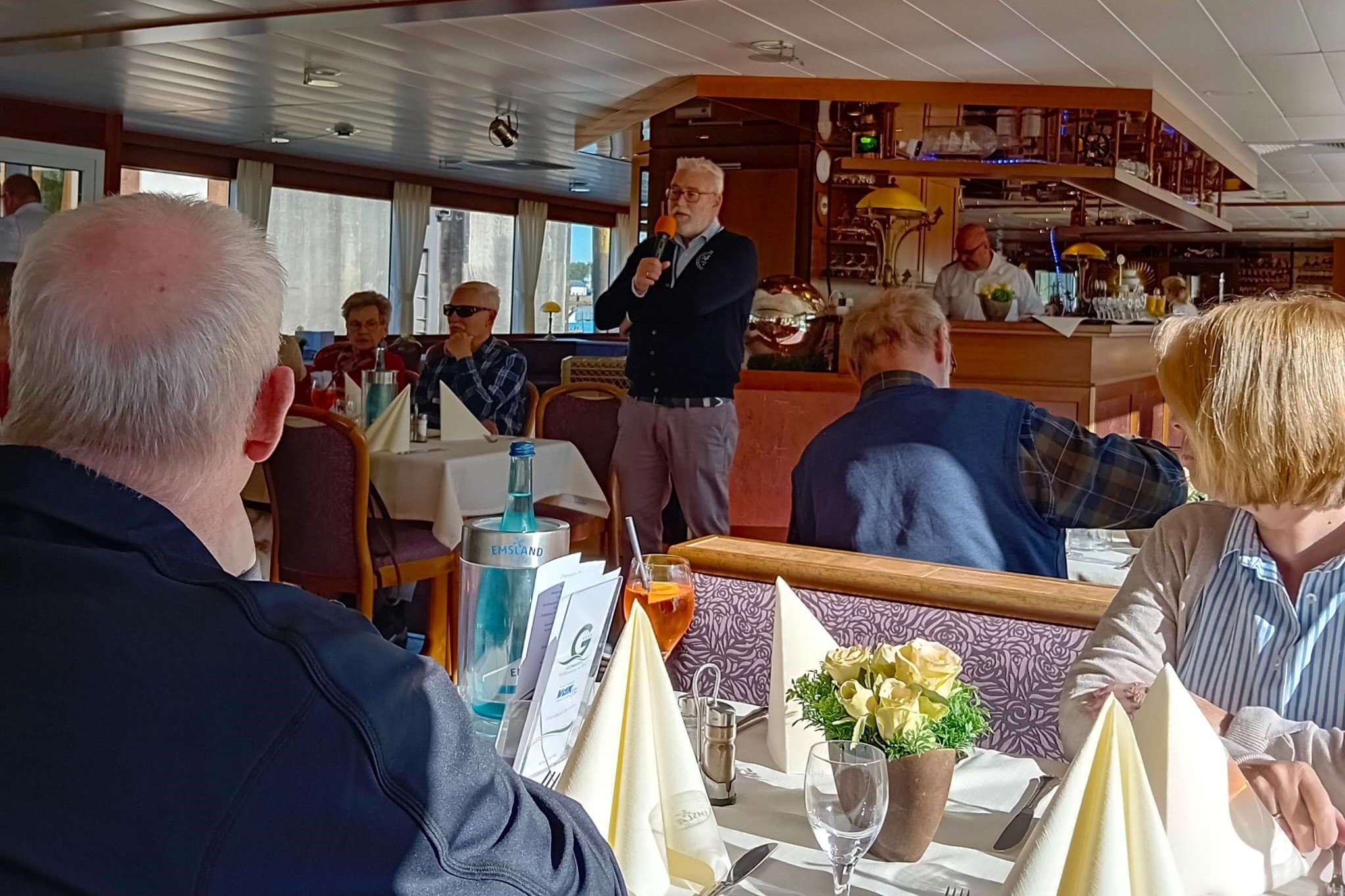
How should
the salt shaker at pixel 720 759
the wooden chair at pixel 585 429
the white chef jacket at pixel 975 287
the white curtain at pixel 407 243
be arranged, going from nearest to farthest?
the salt shaker at pixel 720 759, the wooden chair at pixel 585 429, the white chef jacket at pixel 975 287, the white curtain at pixel 407 243

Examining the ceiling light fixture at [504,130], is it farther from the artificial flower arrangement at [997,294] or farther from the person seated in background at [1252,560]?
the person seated in background at [1252,560]

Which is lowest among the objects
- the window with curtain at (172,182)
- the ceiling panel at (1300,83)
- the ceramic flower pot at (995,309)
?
the ceramic flower pot at (995,309)

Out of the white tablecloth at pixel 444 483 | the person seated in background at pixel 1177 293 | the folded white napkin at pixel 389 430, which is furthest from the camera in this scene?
the person seated in background at pixel 1177 293

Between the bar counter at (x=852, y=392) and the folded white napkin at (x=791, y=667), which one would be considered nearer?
the folded white napkin at (x=791, y=667)

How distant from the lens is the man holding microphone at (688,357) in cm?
449

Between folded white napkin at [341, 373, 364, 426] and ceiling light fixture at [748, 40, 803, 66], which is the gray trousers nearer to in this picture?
folded white napkin at [341, 373, 364, 426]

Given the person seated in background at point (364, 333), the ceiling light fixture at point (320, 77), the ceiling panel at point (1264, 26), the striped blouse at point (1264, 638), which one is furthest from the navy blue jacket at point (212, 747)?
the ceiling light fixture at point (320, 77)

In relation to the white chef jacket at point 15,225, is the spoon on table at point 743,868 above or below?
below

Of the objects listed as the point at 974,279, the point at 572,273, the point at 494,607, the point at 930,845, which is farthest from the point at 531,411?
the point at 572,273

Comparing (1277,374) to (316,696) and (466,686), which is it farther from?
(316,696)

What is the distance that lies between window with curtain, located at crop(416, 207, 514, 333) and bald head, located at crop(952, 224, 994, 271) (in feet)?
26.2

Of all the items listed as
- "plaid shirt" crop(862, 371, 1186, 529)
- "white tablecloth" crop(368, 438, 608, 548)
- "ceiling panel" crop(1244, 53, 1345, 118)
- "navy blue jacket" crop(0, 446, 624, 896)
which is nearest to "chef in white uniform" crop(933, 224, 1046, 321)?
"ceiling panel" crop(1244, 53, 1345, 118)

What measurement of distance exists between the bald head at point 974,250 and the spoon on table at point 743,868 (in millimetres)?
6801

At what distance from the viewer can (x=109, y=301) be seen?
980 millimetres
